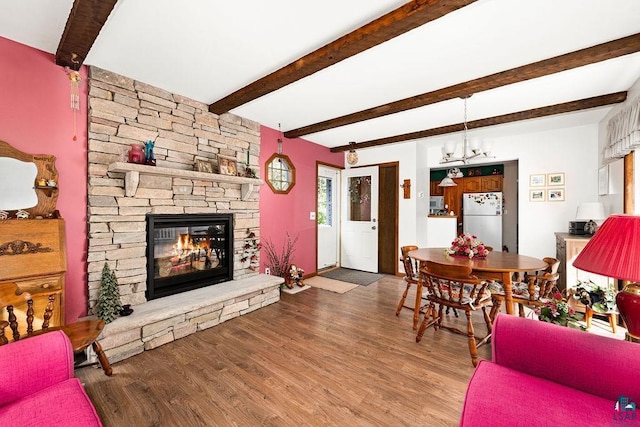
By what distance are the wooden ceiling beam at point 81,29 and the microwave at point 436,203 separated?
258 inches

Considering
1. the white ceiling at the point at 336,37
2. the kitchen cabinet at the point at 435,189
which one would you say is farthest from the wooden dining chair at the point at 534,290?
the kitchen cabinet at the point at 435,189

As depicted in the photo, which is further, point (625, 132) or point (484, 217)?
point (484, 217)

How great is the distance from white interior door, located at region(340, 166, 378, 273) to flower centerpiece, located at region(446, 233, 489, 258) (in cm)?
240

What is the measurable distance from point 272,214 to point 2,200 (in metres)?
2.75

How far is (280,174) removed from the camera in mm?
4426

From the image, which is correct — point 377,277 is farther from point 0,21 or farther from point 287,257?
point 0,21

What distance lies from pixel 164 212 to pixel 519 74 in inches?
141

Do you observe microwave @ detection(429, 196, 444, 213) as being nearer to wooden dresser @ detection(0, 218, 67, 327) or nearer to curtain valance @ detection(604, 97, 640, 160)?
curtain valance @ detection(604, 97, 640, 160)

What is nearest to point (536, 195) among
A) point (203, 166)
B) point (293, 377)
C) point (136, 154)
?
point (293, 377)

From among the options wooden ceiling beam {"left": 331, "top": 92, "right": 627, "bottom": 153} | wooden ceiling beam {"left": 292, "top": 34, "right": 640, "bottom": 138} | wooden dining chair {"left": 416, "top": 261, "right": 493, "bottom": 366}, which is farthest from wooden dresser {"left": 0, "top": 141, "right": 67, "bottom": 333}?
wooden ceiling beam {"left": 331, "top": 92, "right": 627, "bottom": 153}

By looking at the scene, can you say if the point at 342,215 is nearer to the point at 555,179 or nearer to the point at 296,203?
the point at 296,203

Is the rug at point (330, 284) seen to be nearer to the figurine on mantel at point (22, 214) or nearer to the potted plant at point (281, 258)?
the potted plant at point (281, 258)

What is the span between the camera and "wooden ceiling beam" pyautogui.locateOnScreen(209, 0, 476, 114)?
1523 mm

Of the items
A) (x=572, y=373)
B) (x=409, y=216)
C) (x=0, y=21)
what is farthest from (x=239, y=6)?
(x=409, y=216)
